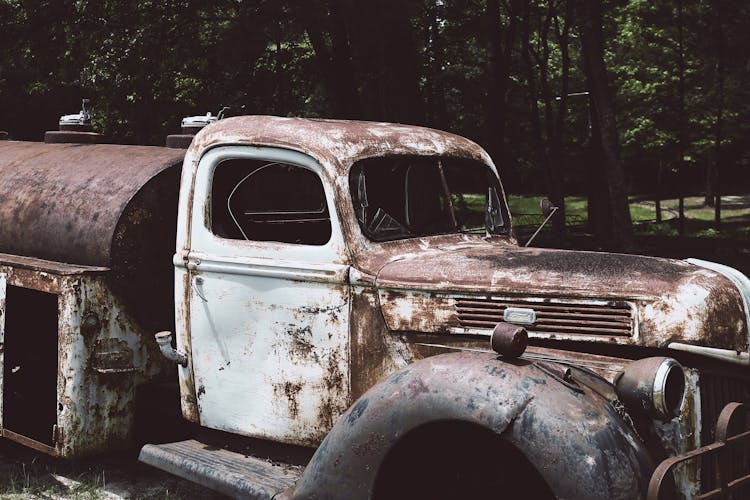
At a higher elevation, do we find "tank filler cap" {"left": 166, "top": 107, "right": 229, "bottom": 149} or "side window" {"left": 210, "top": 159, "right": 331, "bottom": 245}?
"tank filler cap" {"left": 166, "top": 107, "right": 229, "bottom": 149}

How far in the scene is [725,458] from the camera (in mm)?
3068

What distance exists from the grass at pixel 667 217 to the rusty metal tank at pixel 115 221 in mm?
10286

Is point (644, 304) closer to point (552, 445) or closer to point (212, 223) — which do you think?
point (552, 445)

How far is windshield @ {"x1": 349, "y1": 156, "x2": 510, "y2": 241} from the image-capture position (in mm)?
4027

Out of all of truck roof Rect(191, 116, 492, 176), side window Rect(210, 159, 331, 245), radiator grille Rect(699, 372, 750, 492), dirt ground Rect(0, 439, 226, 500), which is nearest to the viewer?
radiator grille Rect(699, 372, 750, 492)

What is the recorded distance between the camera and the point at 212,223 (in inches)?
166

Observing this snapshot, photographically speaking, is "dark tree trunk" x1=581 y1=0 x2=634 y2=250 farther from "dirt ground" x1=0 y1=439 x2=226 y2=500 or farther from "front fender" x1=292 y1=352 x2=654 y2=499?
"front fender" x1=292 y1=352 x2=654 y2=499

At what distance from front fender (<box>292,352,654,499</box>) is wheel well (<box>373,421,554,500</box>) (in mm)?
95

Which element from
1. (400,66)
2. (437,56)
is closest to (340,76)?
(400,66)

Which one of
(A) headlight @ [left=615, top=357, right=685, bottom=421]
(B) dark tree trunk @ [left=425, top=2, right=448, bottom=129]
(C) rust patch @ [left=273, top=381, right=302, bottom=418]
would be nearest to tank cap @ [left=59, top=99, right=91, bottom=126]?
(C) rust patch @ [left=273, top=381, right=302, bottom=418]

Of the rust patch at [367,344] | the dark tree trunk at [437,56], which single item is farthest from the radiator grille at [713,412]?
the dark tree trunk at [437,56]

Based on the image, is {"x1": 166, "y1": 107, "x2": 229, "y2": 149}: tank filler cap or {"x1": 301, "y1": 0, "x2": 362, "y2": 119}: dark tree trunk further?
{"x1": 301, "y1": 0, "x2": 362, "y2": 119}: dark tree trunk

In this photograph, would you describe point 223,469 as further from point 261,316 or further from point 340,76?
point 340,76

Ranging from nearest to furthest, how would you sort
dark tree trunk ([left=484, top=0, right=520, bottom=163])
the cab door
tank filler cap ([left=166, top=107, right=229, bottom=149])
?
the cab door < tank filler cap ([left=166, top=107, right=229, bottom=149]) < dark tree trunk ([left=484, top=0, right=520, bottom=163])
